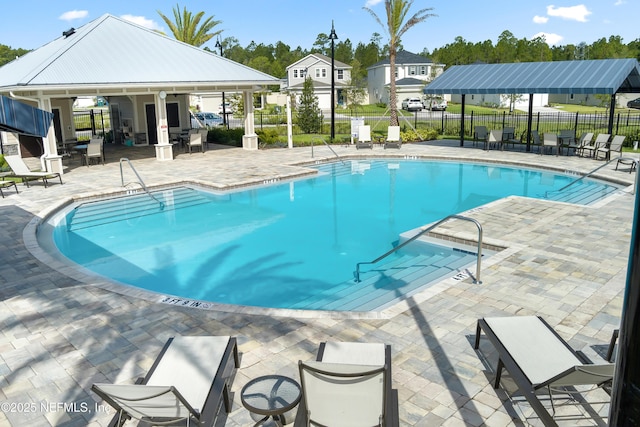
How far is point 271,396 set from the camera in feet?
14.6

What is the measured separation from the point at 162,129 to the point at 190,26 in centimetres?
1829

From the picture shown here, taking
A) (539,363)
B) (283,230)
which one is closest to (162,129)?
(283,230)

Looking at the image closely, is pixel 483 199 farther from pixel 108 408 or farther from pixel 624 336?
pixel 624 336

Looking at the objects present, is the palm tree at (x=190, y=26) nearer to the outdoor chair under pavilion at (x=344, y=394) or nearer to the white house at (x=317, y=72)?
the white house at (x=317, y=72)

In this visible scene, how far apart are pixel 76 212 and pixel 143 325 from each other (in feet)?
29.7

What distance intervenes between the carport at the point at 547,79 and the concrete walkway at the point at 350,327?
10.4m

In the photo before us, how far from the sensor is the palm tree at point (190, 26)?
3603 cm

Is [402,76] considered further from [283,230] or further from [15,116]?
[15,116]

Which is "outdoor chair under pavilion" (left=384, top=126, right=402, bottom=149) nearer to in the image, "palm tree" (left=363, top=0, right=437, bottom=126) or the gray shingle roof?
"palm tree" (left=363, top=0, right=437, bottom=126)

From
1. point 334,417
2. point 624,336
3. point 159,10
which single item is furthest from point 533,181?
point 159,10

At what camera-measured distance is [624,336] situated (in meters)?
1.67

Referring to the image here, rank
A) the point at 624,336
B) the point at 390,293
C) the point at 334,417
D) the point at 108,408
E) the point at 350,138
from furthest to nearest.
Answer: the point at 350,138 → the point at 390,293 → the point at 108,408 → the point at 334,417 → the point at 624,336

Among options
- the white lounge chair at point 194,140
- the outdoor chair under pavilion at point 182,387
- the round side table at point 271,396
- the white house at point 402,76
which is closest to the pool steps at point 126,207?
the white lounge chair at point 194,140

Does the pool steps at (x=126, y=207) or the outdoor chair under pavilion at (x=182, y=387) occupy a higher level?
the outdoor chair under pavilion at (x=182, y=387)
